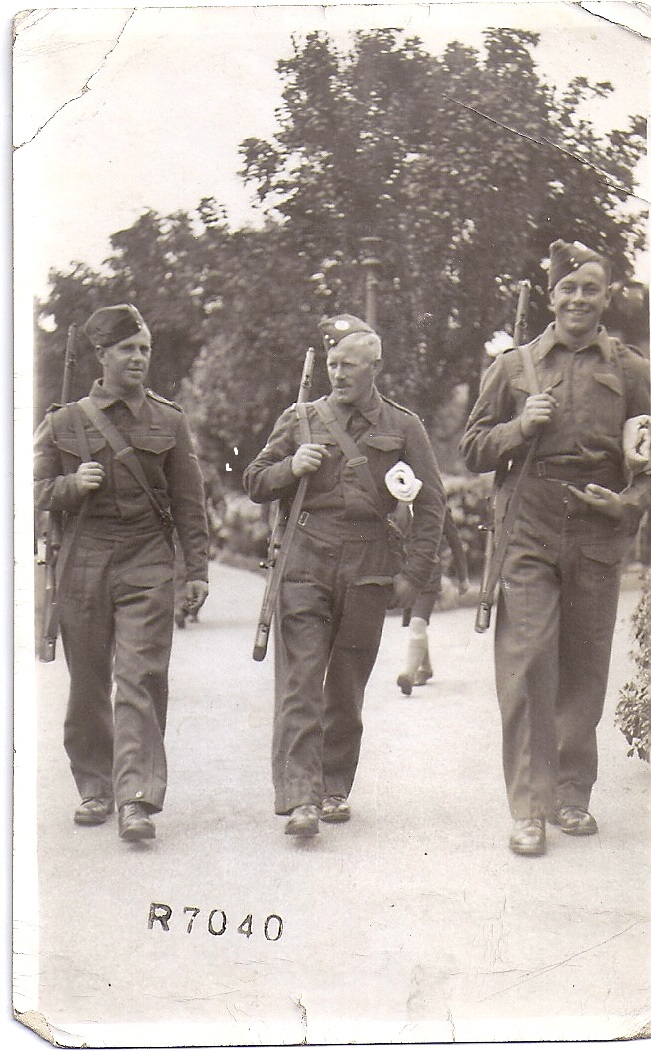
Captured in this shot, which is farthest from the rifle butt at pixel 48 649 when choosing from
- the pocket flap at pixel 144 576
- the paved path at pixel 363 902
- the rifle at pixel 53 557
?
the pocket flap at pixel 144 576

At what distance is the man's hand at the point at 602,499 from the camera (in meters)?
5.17

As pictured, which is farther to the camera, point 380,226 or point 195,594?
point 380,226

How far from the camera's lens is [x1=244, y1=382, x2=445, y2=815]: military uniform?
516cm

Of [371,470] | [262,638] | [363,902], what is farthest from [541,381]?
[363,902]

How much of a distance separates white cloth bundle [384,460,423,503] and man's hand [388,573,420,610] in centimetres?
31

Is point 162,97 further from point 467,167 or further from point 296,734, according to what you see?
point 296,734

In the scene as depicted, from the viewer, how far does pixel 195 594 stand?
521cm

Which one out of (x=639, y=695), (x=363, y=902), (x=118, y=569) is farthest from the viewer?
(x=639, y=695)

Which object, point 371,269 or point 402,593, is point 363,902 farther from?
point 371,269

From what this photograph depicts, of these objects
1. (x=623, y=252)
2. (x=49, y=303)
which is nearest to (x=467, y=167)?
(x=623, y=252)

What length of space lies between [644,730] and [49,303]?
2.94m

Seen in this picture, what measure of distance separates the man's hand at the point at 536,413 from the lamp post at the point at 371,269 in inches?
27.6

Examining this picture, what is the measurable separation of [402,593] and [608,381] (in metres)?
1.16

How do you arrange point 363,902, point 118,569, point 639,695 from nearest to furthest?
point 363,902, point 118,569, point 639,695
